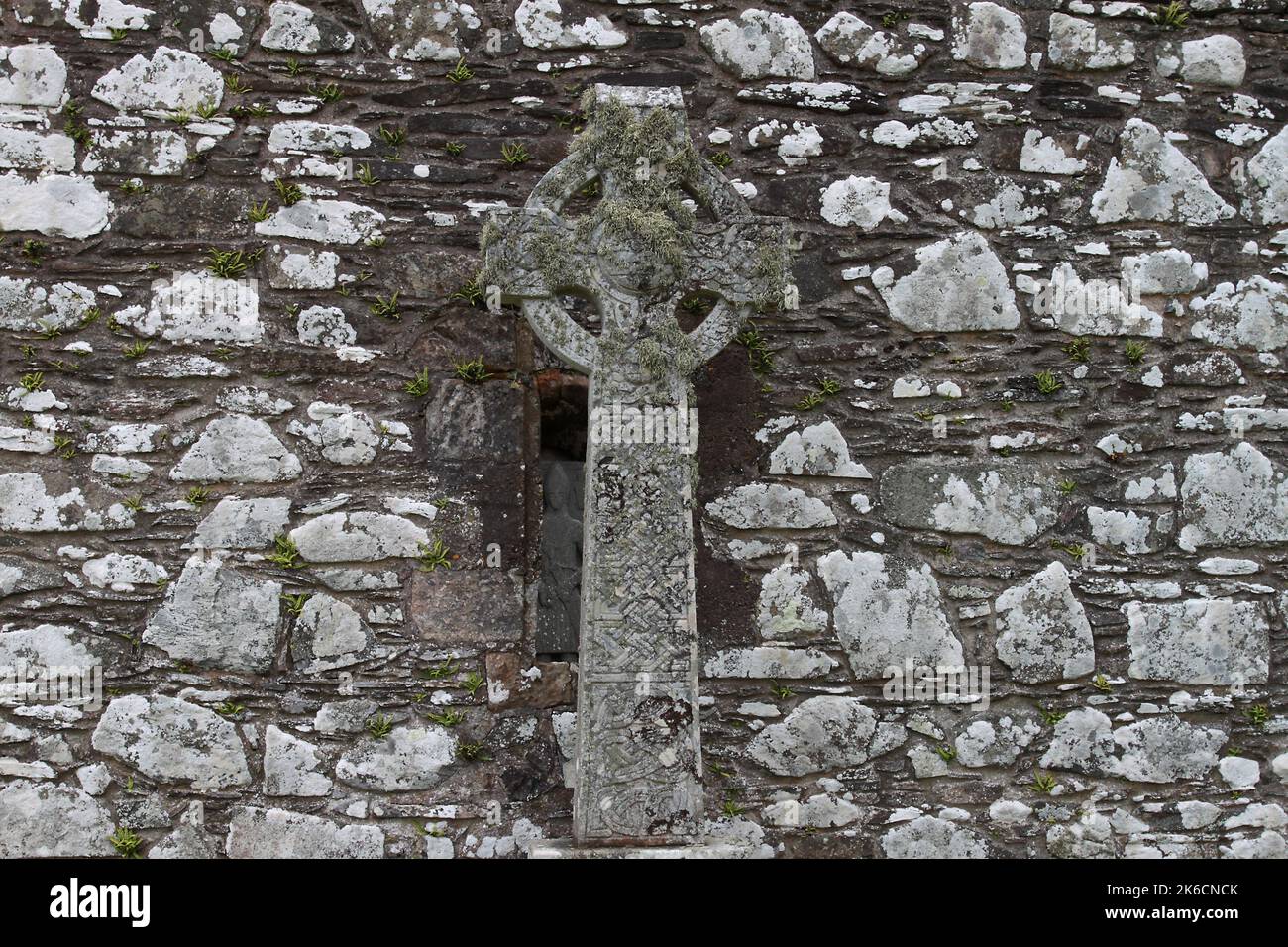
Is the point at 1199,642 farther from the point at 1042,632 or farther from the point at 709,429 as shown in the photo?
the point at 709,429

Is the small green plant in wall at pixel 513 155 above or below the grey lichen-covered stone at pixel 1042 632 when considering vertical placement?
above

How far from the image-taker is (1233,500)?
5090 mm

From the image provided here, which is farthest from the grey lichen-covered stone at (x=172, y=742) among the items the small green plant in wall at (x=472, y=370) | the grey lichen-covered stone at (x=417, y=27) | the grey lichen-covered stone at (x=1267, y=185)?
the grey lichen-covered stone at (x=1267, y=185)

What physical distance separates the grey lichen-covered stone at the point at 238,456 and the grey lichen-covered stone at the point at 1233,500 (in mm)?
3534

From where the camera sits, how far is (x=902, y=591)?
16.1ft

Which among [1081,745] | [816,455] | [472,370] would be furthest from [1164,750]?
A: [472,370]

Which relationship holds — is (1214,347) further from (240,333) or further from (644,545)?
(240,333)

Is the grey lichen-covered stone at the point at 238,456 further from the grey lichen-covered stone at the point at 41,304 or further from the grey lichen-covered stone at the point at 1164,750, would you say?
the grey lichen-covered stone at the point at 1164,750

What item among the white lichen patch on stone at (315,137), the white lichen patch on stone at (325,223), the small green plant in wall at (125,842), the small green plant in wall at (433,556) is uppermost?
the white lichen patch on stone at (315,137)

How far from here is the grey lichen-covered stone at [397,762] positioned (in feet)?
15.2

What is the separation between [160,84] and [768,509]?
2842 millimetres

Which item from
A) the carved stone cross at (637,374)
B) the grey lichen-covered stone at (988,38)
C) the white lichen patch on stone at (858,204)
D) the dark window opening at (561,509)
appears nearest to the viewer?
the carved stone cross at (637,374)

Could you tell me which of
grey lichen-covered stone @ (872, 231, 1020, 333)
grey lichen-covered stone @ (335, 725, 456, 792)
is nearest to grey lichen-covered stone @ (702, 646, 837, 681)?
grey lichen-covered stone @ (335, 725, 456, 792)

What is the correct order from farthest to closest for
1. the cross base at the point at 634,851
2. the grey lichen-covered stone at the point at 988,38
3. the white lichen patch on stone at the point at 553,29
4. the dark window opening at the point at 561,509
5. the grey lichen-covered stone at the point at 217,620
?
the grey lichen-covered stone at the point at 988,38 → the white lichen patch on stone at the point at 553,29 → the dark window opening at the point at 561,509 → the grey lichen-covered stone at the point at 217,620 → the cross base at the point at 634,851
